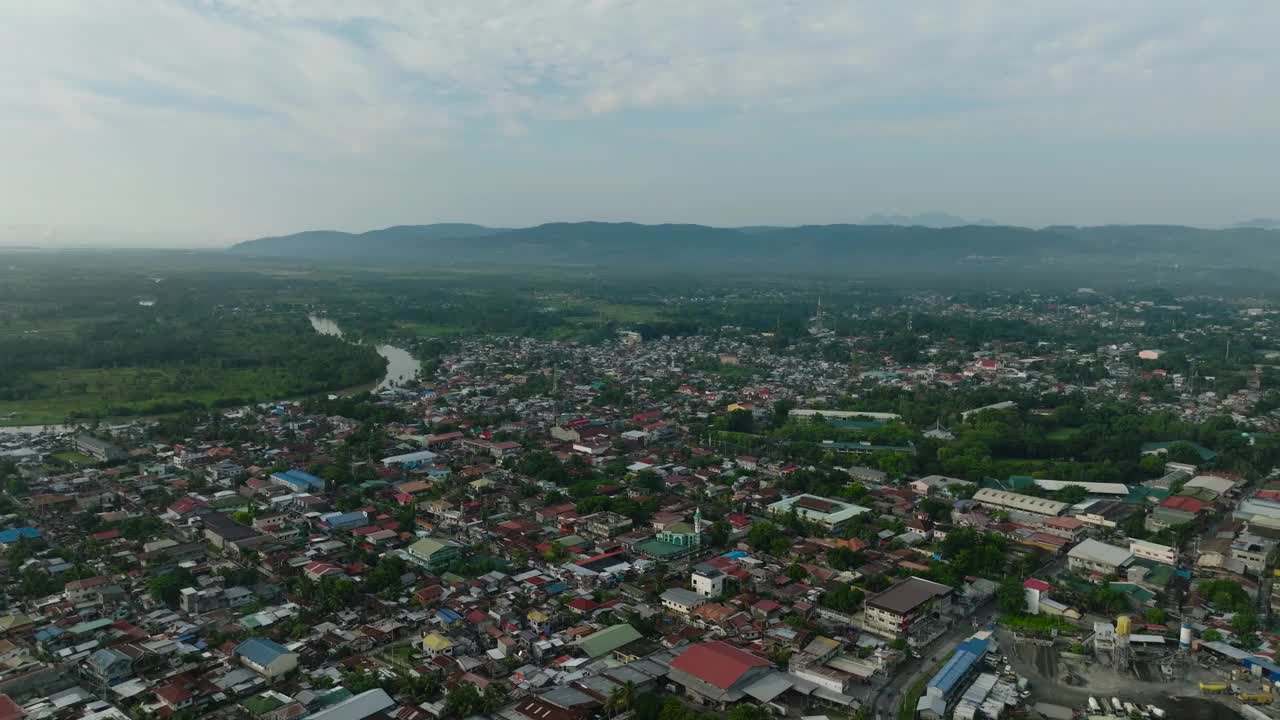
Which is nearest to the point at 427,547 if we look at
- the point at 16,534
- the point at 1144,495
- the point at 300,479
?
the point at 300,479

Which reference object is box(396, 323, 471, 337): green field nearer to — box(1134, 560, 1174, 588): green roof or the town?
the town

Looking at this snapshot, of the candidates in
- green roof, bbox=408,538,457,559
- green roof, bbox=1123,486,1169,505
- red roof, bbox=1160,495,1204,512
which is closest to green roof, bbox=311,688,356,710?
green roof, bbox=408,538,457,559

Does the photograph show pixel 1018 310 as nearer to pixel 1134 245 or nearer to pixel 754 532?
pixel 754 532

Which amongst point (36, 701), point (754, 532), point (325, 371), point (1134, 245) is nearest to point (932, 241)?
point (1134, 245)

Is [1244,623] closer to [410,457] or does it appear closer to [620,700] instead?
[620,700]

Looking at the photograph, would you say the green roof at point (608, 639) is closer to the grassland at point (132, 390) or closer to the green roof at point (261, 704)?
the green roof at point (261, 704)

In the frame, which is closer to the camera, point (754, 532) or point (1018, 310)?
point (754, 532)

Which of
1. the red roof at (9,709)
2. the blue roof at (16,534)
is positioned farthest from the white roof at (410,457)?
the red roof at (9,709)
